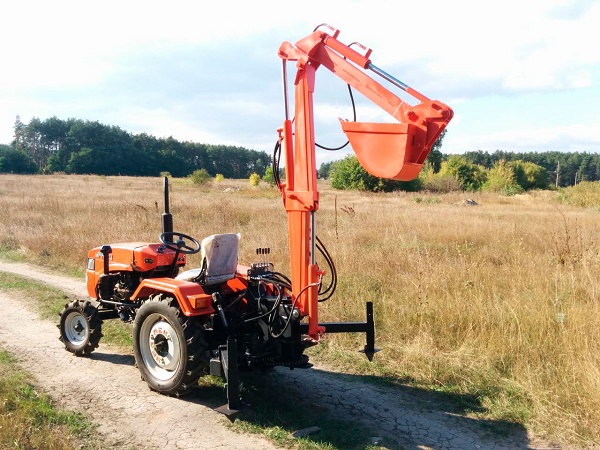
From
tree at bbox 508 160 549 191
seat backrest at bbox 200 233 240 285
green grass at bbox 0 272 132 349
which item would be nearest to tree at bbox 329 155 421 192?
tree at bbox 508 160 549 191

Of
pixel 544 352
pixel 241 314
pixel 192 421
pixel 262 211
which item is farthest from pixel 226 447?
pixel 262 211

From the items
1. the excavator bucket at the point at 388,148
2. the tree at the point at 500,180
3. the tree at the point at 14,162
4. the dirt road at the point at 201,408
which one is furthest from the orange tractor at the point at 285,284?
the tree at the point at 14,162

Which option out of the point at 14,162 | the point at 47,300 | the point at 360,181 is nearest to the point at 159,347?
the point at 47,300

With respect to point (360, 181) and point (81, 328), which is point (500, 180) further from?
point (81, 328)

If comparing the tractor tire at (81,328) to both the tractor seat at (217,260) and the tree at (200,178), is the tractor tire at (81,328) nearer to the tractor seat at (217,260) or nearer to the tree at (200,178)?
the tractor seat at (217,260)

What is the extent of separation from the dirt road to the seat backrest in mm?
1165

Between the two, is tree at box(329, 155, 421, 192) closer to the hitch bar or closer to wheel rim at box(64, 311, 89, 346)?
wheel rim at box(64, 311, 89, 346)

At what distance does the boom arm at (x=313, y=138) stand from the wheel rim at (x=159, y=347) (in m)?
1.27

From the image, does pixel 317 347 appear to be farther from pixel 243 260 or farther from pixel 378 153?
pixel 243 260

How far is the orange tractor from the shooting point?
3969 mm

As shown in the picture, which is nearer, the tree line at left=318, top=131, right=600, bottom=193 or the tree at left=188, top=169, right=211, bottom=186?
the tree line at left=318, top=131, right=600, bottom=193

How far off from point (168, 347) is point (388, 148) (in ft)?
9.16

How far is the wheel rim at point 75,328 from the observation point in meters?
6.10

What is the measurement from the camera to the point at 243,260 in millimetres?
10320
